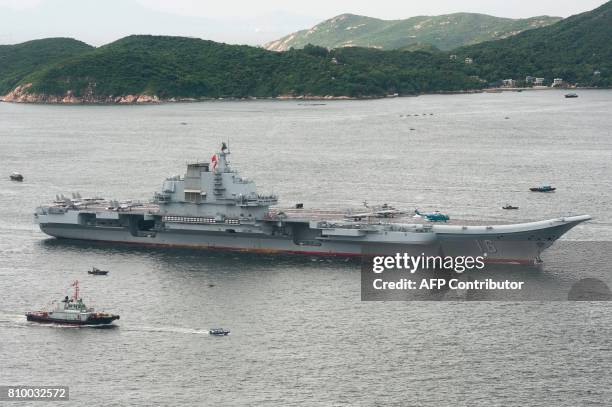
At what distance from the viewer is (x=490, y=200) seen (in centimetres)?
9062

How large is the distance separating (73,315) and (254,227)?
19786 mm

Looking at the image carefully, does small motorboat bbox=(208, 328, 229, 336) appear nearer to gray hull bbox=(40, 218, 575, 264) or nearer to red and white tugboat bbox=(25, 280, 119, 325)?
red and white tugboat bbox=(25, 280, 119, 325)

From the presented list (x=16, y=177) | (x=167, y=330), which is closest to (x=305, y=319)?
(x=167, y=330)

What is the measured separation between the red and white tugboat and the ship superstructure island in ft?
61.5

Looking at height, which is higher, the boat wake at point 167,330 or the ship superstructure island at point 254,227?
the ship superstructure island at point 254,227

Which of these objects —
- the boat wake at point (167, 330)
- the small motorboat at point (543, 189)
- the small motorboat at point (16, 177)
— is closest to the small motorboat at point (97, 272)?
the boat wake at point (167, 330)

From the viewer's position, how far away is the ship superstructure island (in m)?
67.0

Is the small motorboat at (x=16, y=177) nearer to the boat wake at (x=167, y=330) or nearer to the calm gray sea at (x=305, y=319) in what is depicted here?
the calm gray sea at (x=305, y=319)

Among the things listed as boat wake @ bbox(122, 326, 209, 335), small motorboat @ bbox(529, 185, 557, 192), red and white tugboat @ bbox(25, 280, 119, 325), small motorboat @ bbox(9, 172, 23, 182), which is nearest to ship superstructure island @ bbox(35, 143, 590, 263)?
boat wake @ bbox(122, 326, 209, 335)

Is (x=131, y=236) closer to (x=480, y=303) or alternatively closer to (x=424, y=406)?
(x=480, y=303)

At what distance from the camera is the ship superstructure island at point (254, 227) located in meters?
67.0

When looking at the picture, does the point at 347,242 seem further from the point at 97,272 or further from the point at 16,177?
the point at 16,177

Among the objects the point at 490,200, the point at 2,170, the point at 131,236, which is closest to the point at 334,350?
the point at 131,236

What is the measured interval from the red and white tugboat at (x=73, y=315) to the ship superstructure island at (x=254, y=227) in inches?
738
